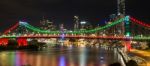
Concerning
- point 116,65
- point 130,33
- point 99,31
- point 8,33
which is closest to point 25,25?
point 8,33

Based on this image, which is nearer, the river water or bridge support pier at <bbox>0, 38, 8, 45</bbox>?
the river water

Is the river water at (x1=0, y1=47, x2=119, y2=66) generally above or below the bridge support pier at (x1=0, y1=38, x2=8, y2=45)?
below

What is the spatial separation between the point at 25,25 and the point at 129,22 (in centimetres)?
4250

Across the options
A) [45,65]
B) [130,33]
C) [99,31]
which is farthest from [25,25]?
[45,65]

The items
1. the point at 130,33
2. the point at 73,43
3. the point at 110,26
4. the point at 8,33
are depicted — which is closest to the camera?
the point at 130,33

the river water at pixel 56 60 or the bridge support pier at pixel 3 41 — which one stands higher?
the bridge support pier at pixel 3 41

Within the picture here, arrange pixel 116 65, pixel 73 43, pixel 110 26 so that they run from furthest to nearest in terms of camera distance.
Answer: pixel 73 43
pixel 110 26
pixel 116 65

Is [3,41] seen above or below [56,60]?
above

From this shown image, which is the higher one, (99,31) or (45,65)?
(99,31)

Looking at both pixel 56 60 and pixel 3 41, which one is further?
pixel 3 41

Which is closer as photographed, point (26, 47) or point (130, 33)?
point (130, 33)

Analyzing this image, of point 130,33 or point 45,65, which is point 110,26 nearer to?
point 130,33

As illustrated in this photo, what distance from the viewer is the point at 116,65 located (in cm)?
1567

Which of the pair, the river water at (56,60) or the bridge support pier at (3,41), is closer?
the river water at (56,60)
